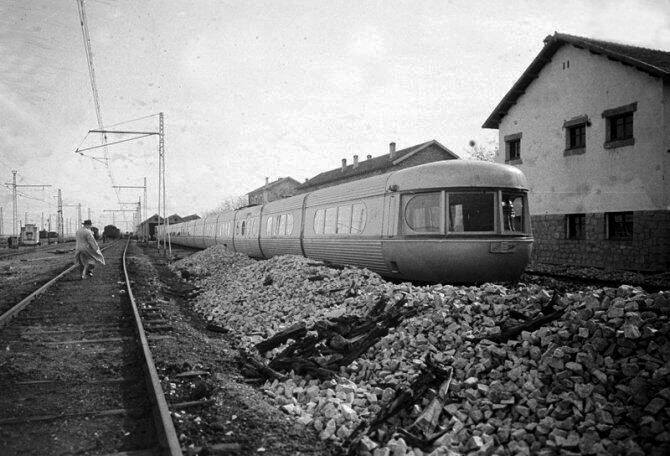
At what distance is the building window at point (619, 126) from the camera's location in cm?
1594

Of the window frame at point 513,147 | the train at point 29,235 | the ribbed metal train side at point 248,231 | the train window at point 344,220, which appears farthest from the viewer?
the train at point 29,235

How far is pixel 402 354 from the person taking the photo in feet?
17.6

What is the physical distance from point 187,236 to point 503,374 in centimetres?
3853

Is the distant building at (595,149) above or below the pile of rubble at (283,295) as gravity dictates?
above

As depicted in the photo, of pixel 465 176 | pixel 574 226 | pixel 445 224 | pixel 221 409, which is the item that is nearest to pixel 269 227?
pixel 445 224

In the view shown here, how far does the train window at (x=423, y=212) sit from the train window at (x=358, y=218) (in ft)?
5.50

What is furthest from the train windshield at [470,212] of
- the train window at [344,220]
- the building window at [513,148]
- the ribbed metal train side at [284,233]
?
the building window at [513,148]

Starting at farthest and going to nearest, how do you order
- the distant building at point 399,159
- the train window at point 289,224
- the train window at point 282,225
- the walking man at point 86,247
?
1. the distant building at point 399,159
2. the train window at point 282,225
3. the train window at point 289,224
4. the walking man at point 86,247

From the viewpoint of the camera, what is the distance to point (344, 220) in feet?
38.1

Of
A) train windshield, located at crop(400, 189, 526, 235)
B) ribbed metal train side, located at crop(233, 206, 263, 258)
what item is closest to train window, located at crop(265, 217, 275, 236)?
ribbed metal train side, located at crop(233, 206, 263, 258)

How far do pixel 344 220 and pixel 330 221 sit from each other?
1072 mm

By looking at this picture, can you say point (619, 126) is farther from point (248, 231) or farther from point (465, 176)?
point (248, 231)

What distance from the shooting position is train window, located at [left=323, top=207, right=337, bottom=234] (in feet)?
40.4

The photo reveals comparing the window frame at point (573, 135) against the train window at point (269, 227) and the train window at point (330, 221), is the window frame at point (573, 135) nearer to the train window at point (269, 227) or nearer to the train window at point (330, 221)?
the train window at point (330, 221)
